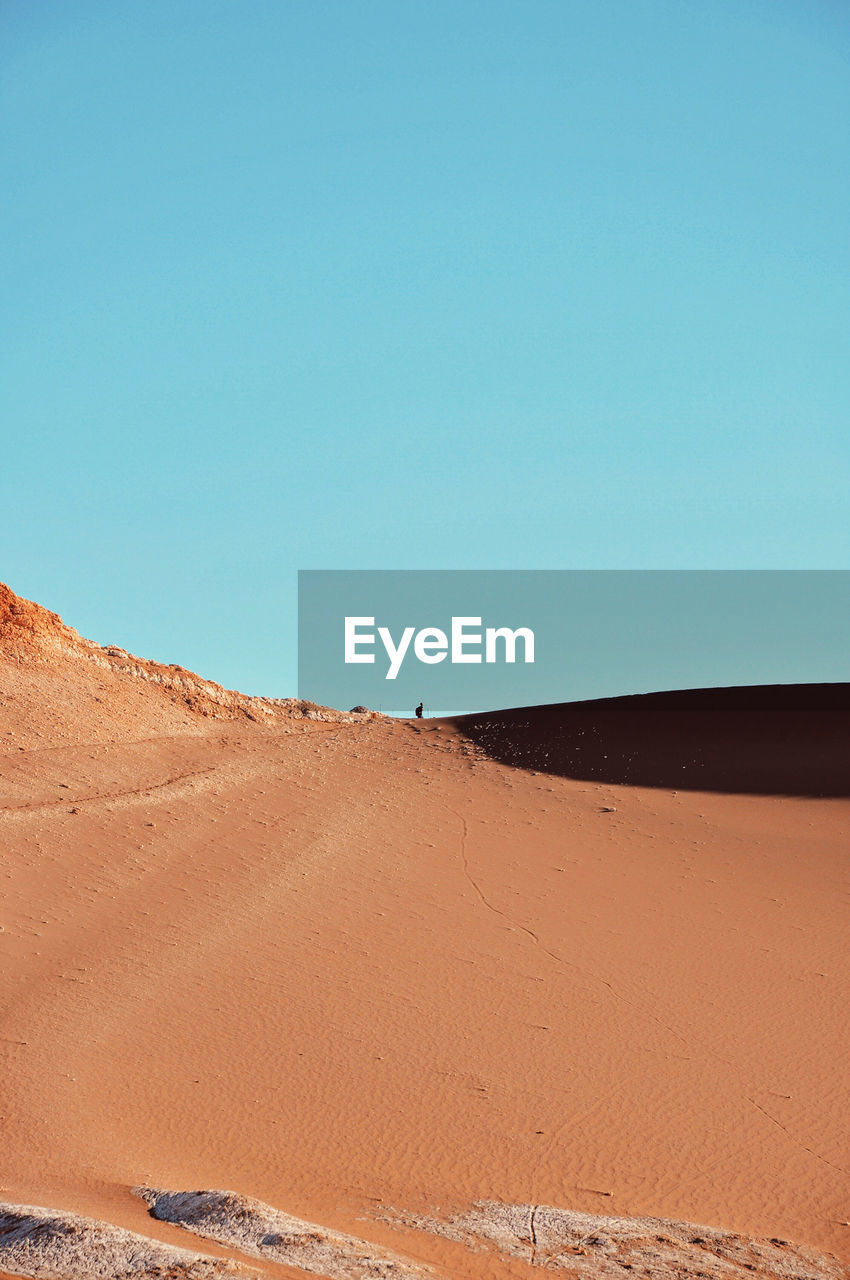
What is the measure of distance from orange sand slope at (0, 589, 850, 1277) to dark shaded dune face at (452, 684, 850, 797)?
0.08 metres

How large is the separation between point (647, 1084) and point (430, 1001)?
86.1 inches

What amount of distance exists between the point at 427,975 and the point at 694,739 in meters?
10.1

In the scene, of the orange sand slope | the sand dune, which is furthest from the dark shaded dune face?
the sand dune

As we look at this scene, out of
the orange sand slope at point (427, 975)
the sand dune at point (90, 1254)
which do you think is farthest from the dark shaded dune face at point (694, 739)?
the sand dune at point (90, 1254)

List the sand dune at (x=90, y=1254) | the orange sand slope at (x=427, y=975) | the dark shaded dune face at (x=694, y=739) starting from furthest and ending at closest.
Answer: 1. the dark shaded dune face at (x=694, y=739)
2. the orange sand slope at (x=427, y=975)
3. the sand dune at (x=90, y=1254)

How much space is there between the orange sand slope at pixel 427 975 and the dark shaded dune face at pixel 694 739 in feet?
0.27

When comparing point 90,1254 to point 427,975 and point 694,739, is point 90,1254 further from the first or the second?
point 694,739

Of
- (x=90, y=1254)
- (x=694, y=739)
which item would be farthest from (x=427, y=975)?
(x=694, y=739)

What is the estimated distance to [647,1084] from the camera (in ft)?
25.6

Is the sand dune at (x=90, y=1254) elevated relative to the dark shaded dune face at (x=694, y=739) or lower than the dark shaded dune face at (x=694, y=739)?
lower

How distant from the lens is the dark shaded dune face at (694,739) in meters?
17.1

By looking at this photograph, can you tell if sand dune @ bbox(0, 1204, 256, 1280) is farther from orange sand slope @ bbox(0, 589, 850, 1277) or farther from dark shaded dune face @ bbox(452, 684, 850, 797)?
dark shaded dune face @ bbox(452, 684, 850, 797)

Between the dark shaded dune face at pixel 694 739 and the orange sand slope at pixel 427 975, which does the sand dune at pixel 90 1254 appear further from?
the dark shaded dune face at pixel 694 739

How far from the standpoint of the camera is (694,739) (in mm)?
18766
